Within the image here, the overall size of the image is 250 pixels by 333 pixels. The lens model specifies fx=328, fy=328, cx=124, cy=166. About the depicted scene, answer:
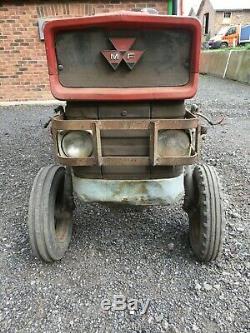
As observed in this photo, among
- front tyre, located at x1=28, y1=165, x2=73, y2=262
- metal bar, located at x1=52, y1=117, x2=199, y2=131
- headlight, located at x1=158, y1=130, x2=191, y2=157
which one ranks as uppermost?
metal bar, located at x1=52, y1=117, x2=199, y2=131

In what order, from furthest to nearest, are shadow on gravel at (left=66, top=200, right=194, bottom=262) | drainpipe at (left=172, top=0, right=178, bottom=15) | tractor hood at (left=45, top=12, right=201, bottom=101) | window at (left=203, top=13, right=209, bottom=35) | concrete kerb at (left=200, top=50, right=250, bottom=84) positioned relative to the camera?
1. window at (left=203, top=13, right=209, bottom=35)
2. concrete kerb at (left=200, top=50, right=250, bottom=84)
3. drainpipe at (left=172, top=0, right=178, bottom=15)
4. shadow on gravel at (left=66, top=200, right=194, bottom=262)
5. tractor hood at (left=45, top=12, right=201, bottom=101)

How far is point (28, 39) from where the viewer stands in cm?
781

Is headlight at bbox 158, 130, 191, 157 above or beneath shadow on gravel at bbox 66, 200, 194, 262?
Answer: above

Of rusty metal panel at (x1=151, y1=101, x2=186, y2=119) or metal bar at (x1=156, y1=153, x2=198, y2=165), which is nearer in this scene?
metal bar at (x1=156, y1=153, x2=198, y2=165)

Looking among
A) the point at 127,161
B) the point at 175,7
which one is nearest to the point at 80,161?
the point at 127,161

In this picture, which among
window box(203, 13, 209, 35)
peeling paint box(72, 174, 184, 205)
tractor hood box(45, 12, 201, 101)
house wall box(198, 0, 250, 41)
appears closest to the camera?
tractor hood box(45, 12, 201, 101)

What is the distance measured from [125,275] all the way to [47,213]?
2.36ft

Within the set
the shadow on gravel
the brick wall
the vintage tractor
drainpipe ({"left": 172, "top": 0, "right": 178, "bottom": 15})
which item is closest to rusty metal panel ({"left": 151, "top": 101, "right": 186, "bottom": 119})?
the vintage tractor

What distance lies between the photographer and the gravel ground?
2012 mm

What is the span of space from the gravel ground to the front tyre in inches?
6.1

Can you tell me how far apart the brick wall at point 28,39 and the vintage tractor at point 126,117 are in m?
6.07

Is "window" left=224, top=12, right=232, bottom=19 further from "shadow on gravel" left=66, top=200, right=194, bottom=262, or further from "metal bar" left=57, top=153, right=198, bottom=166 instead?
"metal bar" left=57, top=153, right=198, bottom=166

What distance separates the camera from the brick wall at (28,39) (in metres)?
7.47

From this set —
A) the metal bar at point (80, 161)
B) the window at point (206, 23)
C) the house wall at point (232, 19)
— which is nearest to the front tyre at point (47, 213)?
the metal bar at point (80, 161)
